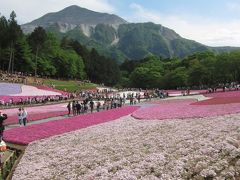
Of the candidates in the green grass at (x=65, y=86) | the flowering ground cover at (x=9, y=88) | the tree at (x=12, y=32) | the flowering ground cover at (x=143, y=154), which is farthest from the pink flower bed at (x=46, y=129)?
the tree at (x=12, y=32)

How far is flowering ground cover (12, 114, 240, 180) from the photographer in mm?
15797

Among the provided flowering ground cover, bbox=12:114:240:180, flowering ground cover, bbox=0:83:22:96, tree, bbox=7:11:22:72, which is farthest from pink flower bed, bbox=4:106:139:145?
tree, bbox=7:11:22:72

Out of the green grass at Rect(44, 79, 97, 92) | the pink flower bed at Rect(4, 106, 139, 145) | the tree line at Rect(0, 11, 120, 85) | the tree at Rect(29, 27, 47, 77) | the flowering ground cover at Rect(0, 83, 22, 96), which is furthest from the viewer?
the tree at Rect(29, 27, 47, 77)

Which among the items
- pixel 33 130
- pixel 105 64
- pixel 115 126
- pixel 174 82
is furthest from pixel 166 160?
pixel 105 64

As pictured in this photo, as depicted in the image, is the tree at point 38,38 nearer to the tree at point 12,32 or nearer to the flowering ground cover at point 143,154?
the tree at point 12,32

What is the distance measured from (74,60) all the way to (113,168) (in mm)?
124748

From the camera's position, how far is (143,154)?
757 inches

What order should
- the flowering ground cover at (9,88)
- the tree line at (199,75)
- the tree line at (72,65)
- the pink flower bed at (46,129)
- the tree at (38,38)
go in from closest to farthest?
the pink flower bed at (46,129) < the flowering ground cover at (9,88) < the tree line at (72,65) < the tree line at (199,75) < the tree at (38,38)

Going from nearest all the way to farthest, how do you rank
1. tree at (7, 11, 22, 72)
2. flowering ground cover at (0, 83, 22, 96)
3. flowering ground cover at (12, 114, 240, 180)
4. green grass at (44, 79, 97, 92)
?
flowering ground cover at (12, 114, 240, 180)
flowering ground cover at (0, 83, 22, 96)
green grass at (44, 79, 97, 92)
tree at (7, 11, 22, 72)

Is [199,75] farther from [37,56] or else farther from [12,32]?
[12,32]

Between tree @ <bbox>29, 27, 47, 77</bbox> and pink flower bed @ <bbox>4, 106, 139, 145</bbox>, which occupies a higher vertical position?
tree @ <bbox>29, 27, 47, 77</bbox>

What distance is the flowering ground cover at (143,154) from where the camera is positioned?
15.8 meters

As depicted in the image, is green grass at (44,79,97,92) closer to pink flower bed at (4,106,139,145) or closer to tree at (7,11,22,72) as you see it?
tree at (7,11,22,72)

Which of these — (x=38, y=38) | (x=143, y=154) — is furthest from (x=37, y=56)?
(x=143, y=154)
